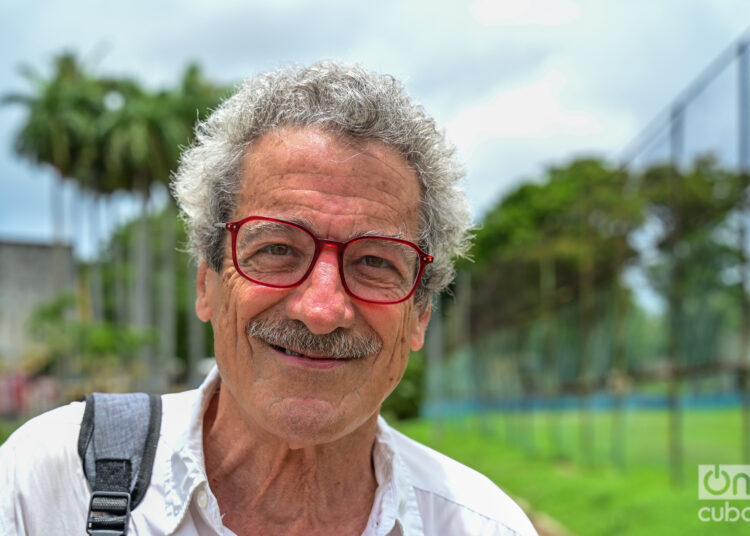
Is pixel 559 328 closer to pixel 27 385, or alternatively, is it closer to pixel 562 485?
pixel 562 485

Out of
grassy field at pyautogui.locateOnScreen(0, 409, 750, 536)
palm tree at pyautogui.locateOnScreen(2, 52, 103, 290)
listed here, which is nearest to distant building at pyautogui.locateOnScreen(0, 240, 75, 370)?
palm tree at pyautogui.locateOnScreen(2, 52, 103, 290)

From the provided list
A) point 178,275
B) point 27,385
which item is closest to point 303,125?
point 27,385

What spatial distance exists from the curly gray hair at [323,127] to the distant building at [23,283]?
36.2 m

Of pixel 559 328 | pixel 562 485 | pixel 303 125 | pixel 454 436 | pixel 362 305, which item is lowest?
pixel 454 436

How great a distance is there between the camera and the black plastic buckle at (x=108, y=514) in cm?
175

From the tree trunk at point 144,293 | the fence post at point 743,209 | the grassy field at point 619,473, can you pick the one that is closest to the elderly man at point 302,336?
the grassy field at point 619,473

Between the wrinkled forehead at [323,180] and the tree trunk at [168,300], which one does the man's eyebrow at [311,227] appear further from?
the tree trunk at [168,300]

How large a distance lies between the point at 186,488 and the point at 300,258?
1.84 feet

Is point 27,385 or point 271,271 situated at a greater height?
point 271,271

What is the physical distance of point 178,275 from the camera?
5447 cm

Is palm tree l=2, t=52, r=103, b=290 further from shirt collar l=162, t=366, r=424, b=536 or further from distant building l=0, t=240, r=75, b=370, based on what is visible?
shirt collar l=162, t=366, r=424, b=536

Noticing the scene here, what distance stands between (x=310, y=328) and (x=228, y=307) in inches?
9.8

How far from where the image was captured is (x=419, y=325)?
2248 millimetres

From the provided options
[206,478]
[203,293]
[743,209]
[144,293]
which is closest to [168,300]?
[144,293]
